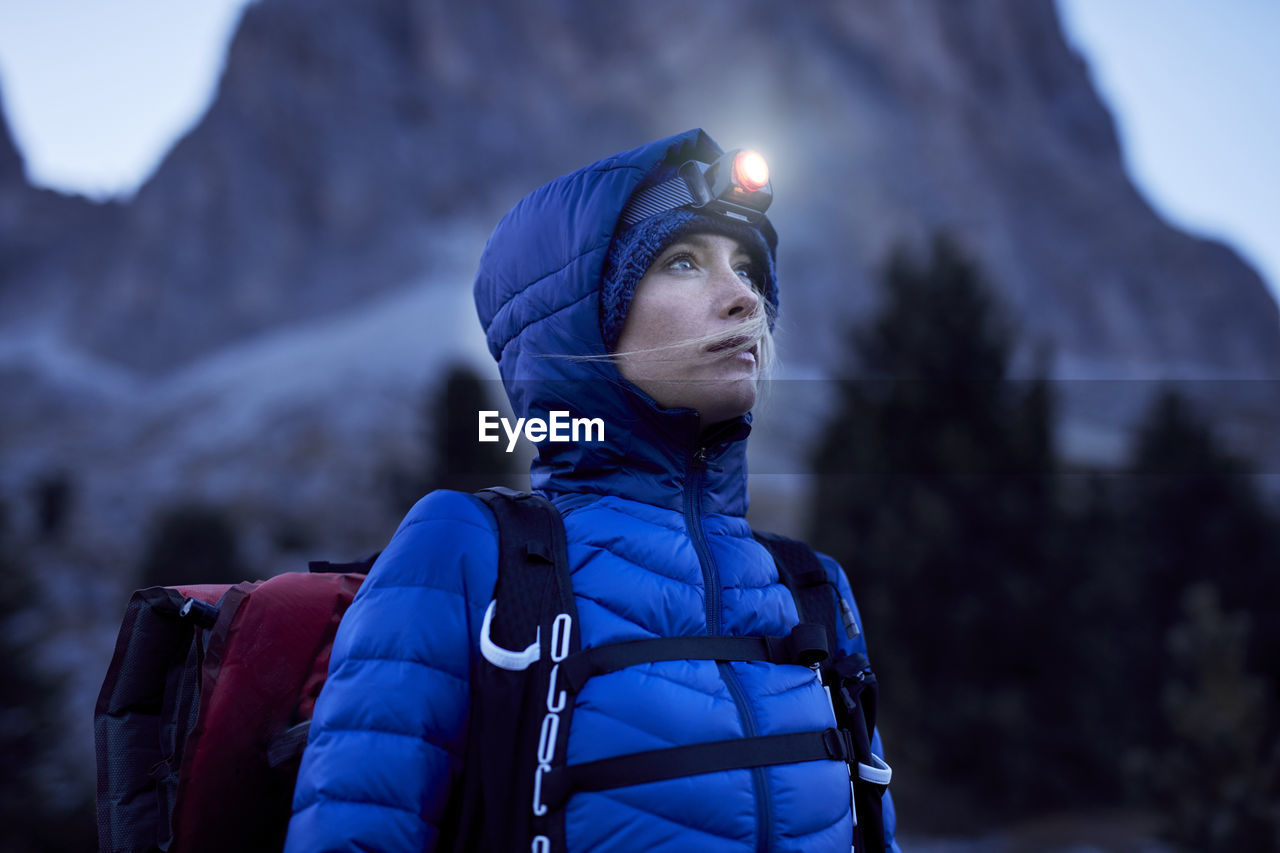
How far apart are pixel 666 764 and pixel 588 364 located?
81cm

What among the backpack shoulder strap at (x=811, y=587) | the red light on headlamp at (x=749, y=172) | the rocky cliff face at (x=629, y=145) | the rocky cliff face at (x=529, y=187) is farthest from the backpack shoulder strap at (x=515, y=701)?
the rocky cliff face at (x=629, y=145)

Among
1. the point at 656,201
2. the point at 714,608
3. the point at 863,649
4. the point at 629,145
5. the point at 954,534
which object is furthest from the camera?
the point at 629,145

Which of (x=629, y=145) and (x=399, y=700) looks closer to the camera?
(x=399, y=700)

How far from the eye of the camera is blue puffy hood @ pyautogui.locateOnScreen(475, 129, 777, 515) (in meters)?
1.76

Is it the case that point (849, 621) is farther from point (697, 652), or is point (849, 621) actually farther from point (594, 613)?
point (594, 613)

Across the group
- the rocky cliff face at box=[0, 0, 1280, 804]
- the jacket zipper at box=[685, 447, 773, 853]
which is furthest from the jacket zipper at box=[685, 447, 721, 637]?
the rocky cliff face at box=[0, 0, 1280, 804]

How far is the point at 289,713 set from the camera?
1.53m

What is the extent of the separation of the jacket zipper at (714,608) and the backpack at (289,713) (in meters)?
0.04

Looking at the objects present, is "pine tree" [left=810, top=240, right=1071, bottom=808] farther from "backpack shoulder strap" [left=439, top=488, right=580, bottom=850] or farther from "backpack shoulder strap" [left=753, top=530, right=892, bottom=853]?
"backpack shoulder strap" [left=439, top=488, right=580, bottom=850]

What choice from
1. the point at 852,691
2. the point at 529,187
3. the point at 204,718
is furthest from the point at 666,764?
the point at 529,187

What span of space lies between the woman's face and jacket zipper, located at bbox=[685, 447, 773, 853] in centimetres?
12

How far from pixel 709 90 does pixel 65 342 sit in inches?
2196

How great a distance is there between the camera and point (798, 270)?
62656 millimetres

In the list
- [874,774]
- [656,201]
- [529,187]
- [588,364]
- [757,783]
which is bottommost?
[874,774]
